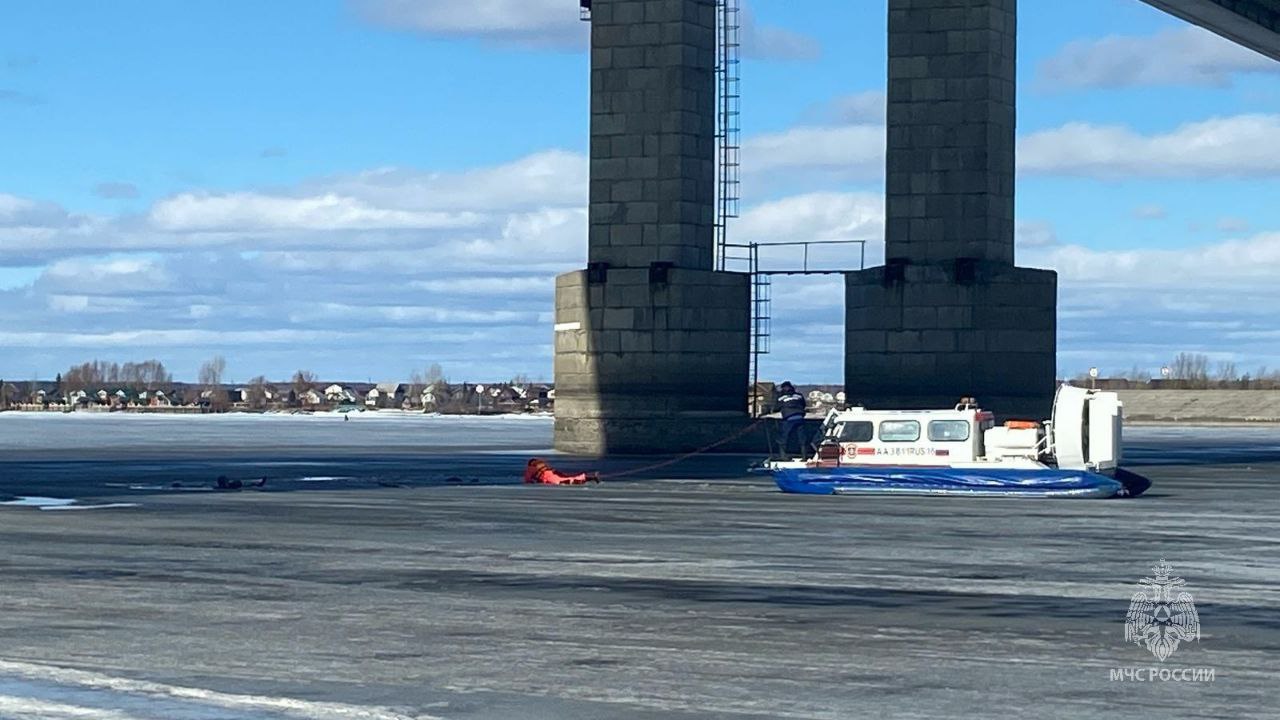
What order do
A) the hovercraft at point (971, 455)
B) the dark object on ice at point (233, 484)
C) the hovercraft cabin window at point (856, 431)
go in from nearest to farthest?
1. the hovercraft at point (971, 455)
2. the hovercraft cabin window at point (856, 431)
3. the dark object on ice at point (233, 484)

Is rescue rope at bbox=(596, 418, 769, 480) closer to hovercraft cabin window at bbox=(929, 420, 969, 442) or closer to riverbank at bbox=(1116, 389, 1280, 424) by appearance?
hovercraft cabin window at bbox=(929, 420, 969, 442)

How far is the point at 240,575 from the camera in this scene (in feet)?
74.7

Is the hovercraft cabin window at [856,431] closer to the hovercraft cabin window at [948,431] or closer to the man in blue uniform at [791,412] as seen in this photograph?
the hovercraft cabin window at [948,431]

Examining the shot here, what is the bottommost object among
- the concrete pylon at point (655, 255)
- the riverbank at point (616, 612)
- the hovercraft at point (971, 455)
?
the riverbank at point (616, 612)

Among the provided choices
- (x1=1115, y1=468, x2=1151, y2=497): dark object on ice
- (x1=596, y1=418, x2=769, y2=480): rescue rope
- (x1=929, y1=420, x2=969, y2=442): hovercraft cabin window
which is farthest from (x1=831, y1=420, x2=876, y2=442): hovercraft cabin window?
(x1=596, y1=418, x2=769, y2=480): rescue rope

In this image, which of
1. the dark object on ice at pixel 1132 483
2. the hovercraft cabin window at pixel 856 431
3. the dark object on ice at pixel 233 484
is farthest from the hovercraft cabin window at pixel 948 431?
the dark object on ice at pixel 233 484

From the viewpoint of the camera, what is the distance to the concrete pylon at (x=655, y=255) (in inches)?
2616

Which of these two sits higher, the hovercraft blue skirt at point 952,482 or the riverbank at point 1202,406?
the riverbank at point 1202,406

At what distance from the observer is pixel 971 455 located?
41281 mm

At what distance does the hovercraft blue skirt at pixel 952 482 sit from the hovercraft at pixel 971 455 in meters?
0.02

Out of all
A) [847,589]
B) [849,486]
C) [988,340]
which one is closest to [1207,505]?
[849,486]

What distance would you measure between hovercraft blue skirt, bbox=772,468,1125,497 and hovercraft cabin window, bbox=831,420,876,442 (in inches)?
34.1

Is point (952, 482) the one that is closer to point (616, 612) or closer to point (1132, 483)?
point (1132, 483)

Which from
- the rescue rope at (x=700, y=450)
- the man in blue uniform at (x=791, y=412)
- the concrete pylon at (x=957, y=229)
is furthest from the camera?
the concrete pylon at (x=957, y=229)
